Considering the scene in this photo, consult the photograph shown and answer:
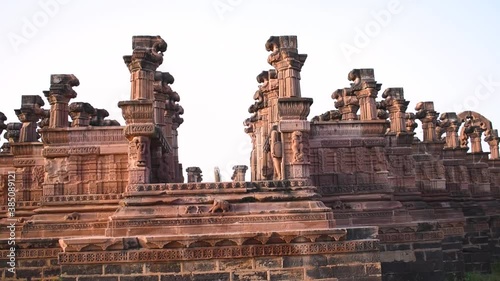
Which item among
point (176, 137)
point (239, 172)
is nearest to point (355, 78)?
point (176, 137)

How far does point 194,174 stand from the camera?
28.2m

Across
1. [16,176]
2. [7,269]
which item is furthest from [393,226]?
[16,176]

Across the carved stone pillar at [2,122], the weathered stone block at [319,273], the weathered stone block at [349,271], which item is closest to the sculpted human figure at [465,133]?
the weathered stone block at [349,271]

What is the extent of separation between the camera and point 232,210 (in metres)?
11.4

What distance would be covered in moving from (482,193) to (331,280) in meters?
18.5

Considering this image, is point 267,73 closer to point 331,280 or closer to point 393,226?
point 393,226

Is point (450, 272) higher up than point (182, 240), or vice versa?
point (182, 240)

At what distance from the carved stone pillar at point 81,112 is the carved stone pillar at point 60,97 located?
4.59 ft

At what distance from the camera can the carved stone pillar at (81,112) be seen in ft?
57.6

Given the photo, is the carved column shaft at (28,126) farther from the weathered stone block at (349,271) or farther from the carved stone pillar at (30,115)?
the weathered stone block at (349,271)

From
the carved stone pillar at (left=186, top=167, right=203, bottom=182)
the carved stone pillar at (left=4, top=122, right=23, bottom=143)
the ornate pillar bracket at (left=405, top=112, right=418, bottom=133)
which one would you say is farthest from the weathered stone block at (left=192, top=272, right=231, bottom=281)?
the carved stone pillar at (left=186, top=167, right=203, bottom=182)

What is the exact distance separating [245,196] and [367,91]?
6.94m

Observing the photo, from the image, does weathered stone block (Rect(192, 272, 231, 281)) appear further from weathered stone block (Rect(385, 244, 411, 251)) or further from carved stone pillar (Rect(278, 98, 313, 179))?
weathered stone block (Rect(385, 244, 411, 251))

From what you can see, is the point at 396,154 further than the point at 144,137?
Yes
